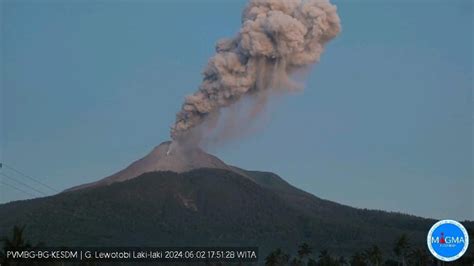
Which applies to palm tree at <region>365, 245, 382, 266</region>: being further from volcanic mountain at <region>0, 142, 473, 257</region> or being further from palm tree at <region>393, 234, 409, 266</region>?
volcanic mountain at <region>0, 142, 473, 257</region>

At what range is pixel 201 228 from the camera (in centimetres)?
13612

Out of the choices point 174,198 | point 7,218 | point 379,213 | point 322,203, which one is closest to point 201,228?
point 174,198

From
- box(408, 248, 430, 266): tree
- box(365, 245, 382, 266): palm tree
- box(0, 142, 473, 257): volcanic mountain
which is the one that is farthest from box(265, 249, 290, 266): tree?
box(0, 142, 473, 257): volcanic mountain

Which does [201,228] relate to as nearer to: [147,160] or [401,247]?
[147,160]

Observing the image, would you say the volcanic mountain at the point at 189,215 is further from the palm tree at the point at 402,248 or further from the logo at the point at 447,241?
the logo at the point at 447,241

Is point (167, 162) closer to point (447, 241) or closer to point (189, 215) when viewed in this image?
point (189, 215)

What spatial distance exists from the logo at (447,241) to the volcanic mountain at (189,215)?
103782mm

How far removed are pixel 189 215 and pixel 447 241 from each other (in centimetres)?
13671

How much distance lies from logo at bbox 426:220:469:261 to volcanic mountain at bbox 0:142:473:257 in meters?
104

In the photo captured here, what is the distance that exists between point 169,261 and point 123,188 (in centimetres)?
5306

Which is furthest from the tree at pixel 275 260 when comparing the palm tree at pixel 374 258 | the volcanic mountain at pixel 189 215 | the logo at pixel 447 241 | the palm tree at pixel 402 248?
the logo at pixel 447 241

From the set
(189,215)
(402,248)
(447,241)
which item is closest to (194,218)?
(189,215)

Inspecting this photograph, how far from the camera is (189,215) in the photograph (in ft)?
484

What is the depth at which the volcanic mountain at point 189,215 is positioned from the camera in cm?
12625
